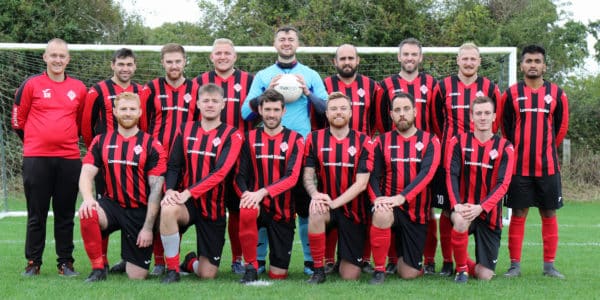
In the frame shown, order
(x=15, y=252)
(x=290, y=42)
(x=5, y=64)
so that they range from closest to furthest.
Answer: (x=290, y=42) → (x=15, y=252) → (x=5, y=64)

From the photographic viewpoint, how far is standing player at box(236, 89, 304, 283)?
4820 mm

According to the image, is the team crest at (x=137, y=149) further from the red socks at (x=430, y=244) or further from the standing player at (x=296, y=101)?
the red socks at (x=430, y=244)

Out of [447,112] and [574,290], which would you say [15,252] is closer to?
[447,112]

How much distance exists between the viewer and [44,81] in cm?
505

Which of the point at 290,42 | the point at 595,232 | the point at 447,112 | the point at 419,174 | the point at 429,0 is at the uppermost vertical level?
the point at 429,0

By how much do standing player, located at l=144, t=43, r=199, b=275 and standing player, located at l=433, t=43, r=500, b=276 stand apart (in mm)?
1846

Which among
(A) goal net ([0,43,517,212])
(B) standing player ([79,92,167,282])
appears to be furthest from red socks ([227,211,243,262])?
(A) goal net ([0,43,517,212])

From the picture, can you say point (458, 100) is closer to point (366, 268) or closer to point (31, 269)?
point (366, 268)

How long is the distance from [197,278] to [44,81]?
1.76 metres

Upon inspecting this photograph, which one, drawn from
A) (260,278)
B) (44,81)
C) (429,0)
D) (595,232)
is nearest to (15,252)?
(44,81)

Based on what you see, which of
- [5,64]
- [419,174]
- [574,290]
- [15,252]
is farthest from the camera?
[5,64]

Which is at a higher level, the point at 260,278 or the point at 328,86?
the point at 328,86

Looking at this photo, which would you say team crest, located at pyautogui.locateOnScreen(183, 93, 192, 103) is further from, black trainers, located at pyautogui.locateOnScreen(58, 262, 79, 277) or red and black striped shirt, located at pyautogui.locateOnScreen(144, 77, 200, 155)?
black trainers, located at pyautogui.locateOnScreen(58, 262, 79, 277)

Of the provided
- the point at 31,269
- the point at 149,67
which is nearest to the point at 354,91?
the point at 31,269
